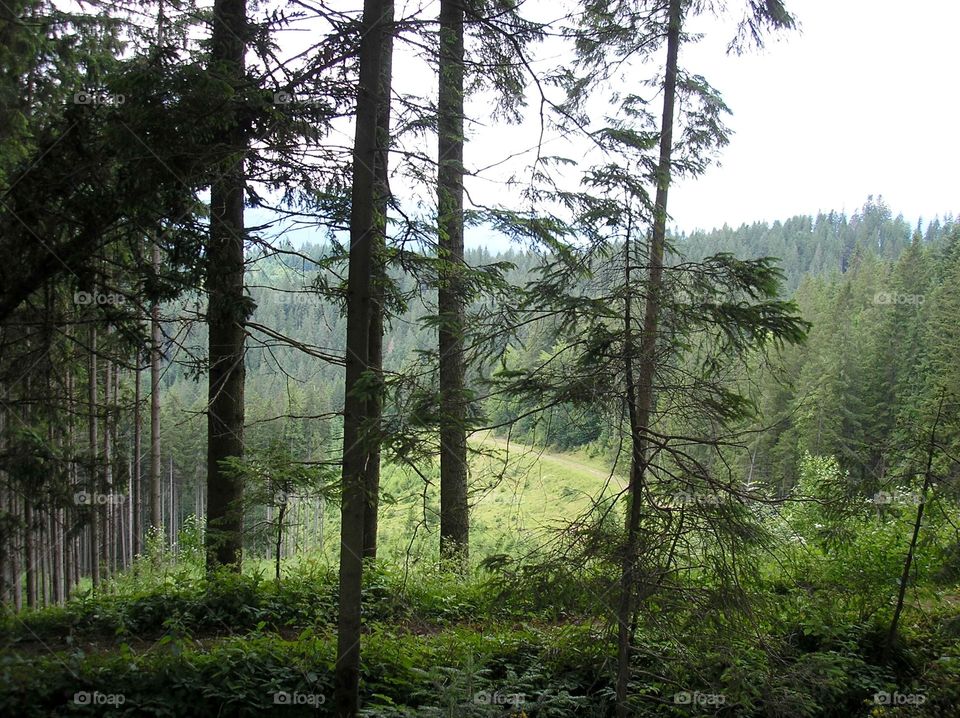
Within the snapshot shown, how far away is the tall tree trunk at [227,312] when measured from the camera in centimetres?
513

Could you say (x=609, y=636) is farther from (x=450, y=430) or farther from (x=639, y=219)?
(x=639, y=219)

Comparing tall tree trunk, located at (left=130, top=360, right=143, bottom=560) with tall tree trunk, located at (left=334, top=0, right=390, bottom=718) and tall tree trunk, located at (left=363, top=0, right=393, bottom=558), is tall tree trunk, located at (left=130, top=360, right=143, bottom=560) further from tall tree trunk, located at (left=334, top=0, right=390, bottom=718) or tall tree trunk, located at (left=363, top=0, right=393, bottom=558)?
tall tree trunk, located at (left=334, top=0, right=390, bottom=718)

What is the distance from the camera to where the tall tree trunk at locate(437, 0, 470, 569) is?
386cm

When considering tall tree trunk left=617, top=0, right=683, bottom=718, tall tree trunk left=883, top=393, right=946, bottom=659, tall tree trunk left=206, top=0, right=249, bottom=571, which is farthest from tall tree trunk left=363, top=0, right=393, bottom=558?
tall tree trunk left=883, top=393, right=946, bottom=659

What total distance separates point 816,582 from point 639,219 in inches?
166

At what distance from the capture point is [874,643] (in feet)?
18.9

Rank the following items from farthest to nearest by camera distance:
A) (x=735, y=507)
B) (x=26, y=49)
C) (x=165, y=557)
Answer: (x=165, y=557)
(x=26, y=49)
(x=735, y=507)

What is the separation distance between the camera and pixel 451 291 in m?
7.22

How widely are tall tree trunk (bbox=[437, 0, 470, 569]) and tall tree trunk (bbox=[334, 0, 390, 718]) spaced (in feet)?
1.72

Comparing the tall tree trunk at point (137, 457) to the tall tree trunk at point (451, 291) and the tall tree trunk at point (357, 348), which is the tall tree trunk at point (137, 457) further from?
the tall tree trunk at point (451, 291)

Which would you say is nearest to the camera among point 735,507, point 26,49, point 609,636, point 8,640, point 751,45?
point 735,507

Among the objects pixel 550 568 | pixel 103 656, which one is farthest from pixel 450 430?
pixel 103 656

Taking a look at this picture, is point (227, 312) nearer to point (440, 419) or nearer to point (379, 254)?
point (379, 254)

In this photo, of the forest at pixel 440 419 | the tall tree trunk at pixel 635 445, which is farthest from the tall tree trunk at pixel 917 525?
the tall tree trunk at pixel 635 445
